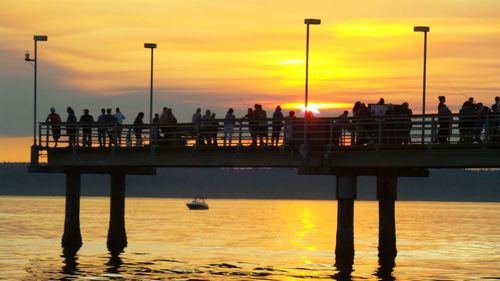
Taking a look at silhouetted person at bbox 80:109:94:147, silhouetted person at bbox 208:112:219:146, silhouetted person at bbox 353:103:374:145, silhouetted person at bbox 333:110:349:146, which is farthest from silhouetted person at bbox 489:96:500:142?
silhouetted person at bbox 80:109:94:147

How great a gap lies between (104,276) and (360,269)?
41.4 ft

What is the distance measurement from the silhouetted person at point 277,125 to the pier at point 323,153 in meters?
0.28

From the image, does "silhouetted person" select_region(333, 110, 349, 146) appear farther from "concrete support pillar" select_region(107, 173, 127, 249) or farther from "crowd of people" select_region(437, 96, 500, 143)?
"concrete support pillar" select_region(107, 173, 127, 249)

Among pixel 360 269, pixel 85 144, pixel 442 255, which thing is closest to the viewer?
pixel 360 269

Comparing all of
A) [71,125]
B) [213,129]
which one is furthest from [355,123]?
[71,125]

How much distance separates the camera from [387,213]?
208 feet

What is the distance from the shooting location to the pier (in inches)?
1994

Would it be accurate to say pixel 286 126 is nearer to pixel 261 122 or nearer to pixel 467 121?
pixel 261 122

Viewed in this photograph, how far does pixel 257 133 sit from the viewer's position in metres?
56.5

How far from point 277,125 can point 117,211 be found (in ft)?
57.2

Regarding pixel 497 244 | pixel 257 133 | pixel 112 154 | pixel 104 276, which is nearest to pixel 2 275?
pixel 104 276

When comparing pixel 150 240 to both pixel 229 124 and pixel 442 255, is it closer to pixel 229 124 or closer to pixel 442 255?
pixel 442 255

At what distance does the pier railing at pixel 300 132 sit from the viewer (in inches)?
1983

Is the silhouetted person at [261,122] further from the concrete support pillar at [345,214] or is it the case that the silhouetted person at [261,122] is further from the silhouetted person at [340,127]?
the concrete support pillar at [345,214]
